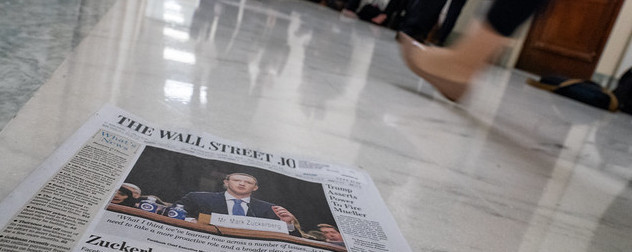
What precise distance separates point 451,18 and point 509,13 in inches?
80.6

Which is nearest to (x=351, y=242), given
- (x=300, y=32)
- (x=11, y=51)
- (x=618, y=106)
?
(x=11, y=51)

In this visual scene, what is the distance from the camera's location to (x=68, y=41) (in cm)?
96

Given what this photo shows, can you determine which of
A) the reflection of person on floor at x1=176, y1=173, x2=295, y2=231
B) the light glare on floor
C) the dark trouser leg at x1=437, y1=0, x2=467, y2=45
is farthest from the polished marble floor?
the dark trouser leg at x1=437, y1=0, x2=467, y2=45

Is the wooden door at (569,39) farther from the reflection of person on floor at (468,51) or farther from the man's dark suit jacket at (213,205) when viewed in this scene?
the man's dark suit jacket at (213,205)

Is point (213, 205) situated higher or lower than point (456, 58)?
lower

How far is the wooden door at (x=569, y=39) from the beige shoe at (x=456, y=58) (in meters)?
2.15

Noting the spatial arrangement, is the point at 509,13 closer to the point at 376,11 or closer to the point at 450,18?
the point at 450,18

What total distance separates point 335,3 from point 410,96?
247 centimetres

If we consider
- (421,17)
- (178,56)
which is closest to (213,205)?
(178,56)

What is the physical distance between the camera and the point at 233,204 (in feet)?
1.70

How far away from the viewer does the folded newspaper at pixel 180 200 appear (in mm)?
424

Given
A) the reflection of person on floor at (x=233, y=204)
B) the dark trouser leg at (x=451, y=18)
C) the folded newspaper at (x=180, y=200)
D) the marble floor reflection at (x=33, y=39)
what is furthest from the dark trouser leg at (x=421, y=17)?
the reflection of person on floor at (x=233, y=204)

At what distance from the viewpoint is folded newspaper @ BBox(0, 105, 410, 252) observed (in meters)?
0.42

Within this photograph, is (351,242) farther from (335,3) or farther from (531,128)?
(335,3)
